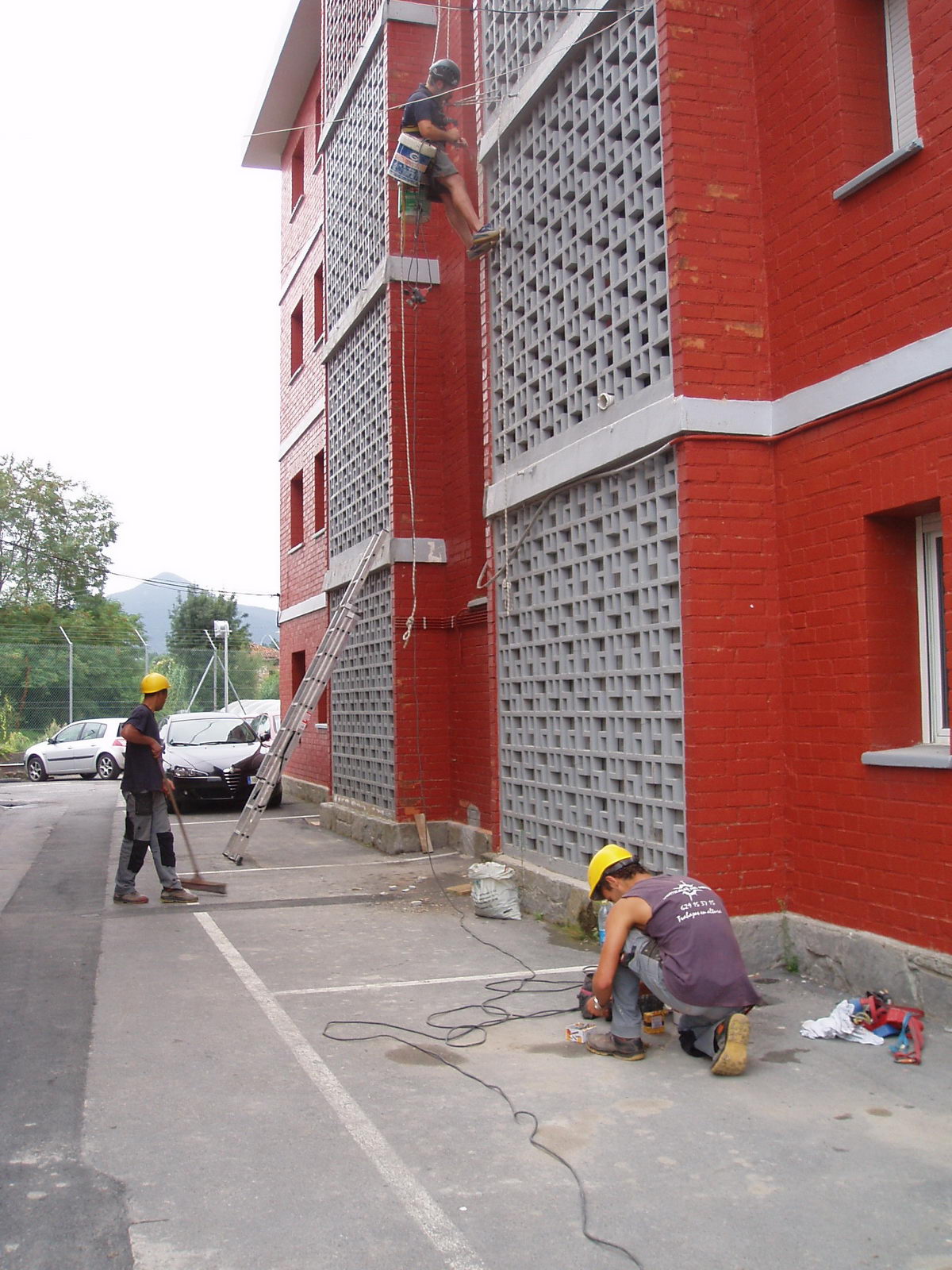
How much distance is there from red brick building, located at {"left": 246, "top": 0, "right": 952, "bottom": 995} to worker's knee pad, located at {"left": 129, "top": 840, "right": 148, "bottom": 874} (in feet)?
9.70

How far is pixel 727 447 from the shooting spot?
258 inches

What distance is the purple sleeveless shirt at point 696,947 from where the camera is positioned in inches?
192

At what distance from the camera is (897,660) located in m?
5.98

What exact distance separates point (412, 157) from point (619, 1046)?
8.07 m

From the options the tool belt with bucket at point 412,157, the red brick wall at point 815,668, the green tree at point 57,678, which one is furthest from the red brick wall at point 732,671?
the green tree at point 57,678

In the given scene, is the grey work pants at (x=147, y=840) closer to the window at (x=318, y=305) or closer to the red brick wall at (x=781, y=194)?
the red brick wall at (x=781, y=194)

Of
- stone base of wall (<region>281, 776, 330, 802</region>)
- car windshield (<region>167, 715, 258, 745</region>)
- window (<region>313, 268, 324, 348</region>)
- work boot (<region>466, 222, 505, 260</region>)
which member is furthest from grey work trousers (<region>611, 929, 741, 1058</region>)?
window (<region>313, 268, 324, 348</region>)

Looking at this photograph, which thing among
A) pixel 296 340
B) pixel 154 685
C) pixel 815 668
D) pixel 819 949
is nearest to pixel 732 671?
pixel 815 668

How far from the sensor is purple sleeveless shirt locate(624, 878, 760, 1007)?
4.88 meters

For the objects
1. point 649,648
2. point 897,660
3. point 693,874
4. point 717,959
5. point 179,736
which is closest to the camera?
point 717,959

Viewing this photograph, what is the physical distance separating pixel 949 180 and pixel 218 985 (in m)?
5.84

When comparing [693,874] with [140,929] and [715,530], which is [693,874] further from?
[140,929]

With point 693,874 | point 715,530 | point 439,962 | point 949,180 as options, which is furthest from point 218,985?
point 949,180

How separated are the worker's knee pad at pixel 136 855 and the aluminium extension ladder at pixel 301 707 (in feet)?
7.17
